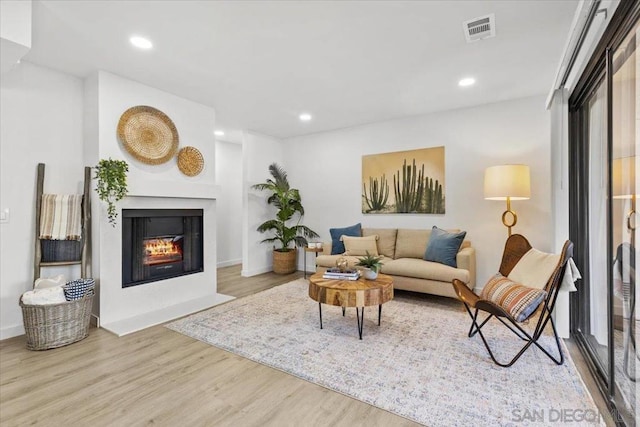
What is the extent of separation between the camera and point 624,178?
5.40 ft

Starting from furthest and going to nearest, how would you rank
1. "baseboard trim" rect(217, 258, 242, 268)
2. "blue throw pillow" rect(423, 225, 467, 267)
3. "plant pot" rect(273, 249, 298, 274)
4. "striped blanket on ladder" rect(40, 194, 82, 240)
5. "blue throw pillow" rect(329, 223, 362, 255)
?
"baseboard trim" rect(217, 258, 242, 268) < "plant pot" rect(273, 249, 298, 274) < "blue throw pillow" rect(329, 223, 362, 255) < "blue throw pillow" rect(423, 225, 467, 267) < "striped blanket on ladder" rect(40, 194, 82, 240)

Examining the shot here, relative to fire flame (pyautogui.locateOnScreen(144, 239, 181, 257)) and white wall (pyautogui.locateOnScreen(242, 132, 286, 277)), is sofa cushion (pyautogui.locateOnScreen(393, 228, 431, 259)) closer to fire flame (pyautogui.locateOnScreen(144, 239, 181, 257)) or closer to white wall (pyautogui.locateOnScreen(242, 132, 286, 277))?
white wall (pyautogui.locateOnScreen(242, 132, 286, 277))

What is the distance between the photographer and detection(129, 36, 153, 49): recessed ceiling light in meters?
2.50

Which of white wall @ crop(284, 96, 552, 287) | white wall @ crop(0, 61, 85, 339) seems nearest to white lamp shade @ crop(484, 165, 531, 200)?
white wall @ crop(284, 96, 552, 287)

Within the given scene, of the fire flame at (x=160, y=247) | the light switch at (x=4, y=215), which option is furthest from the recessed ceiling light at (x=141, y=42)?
the fire flame at (x=160, y=247)

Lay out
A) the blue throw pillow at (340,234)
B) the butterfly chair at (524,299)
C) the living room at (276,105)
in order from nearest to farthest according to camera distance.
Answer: the butterfly chair at (524,299), the living room at (276,105), the blue throw pillow at (340,234)

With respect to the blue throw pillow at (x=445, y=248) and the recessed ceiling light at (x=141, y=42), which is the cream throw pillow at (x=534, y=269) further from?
the recessed ceiling light at (x=141, y=42)

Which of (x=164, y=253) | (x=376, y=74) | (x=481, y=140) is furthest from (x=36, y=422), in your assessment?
(x=481, y=140)

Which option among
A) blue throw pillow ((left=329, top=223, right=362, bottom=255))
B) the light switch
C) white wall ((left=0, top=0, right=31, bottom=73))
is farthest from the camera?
blue throw pillow ((left=329, top=223, right=362, bottom=255))

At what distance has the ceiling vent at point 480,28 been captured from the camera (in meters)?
2.24

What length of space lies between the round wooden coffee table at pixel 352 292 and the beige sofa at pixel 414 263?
61cm

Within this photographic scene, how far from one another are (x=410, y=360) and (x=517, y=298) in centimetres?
92

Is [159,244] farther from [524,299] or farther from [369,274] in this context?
[524,299]

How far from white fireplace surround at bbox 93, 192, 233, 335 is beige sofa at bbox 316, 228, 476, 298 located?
1555 millimetres
